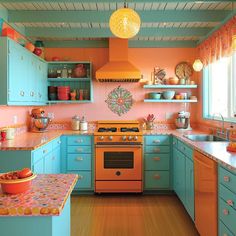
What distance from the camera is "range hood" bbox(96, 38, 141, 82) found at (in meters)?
4.20

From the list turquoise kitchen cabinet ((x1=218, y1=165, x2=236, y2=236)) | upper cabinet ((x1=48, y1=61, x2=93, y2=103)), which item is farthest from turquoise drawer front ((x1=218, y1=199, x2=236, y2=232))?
upper cabinet ((x1=48, y1=61, x2=93, y2=103))

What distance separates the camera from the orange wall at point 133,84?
4.78 meters

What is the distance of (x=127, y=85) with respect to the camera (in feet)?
15.7

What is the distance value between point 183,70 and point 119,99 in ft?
4.12


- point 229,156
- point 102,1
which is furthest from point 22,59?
point 229,156

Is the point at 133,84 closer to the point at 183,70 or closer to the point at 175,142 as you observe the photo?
the point at 183,70

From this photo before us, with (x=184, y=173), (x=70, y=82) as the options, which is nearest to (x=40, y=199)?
(x=184, y=173)

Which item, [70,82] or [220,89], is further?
[70,82]

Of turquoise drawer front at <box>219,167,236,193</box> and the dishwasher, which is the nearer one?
turquoise drawer front at <box>219,167,236,193</box>

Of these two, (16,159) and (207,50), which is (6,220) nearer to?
(16,159)

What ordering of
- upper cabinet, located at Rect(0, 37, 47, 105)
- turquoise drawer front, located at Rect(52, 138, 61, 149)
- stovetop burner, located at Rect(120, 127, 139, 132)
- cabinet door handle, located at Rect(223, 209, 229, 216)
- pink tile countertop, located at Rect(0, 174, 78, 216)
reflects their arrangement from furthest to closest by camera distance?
1. stovetop burner, located at Rect(120, 127, 139, 132)
2. turquoise drawer front, located at Rect(52, 138, 61, 149)
3. upper cabinet, located at Rect(0, 37, 47, 105)
4. cabinet door handle, located at Rect(223, 209, 229, 216)
5. pink tile countertop, located at Rect(0, 174, 78, 216)

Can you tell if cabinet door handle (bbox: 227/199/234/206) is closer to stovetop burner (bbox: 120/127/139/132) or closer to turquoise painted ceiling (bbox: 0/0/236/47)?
turquoise painted ceiling (bbox: 0/0/236/47)

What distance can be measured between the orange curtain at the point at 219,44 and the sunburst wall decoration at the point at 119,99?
1.42 meters

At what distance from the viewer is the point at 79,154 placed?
13.6 feet
